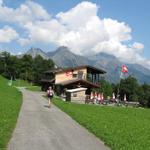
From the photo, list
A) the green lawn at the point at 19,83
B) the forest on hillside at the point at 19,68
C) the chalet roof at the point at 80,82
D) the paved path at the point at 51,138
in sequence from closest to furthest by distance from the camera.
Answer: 1. the paved path at the point at 51,138
2. the chalet roof at the point at 80,82
3. the green lawn at the point at 19,83
4. the forest on hillside at the point at 19,68

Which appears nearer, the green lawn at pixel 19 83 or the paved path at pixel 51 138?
the paved path at pixel 51 138

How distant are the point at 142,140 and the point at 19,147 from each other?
21.8ft

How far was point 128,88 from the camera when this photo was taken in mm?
158500

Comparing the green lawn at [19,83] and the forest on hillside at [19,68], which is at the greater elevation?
the forest on hillside at [19,68]

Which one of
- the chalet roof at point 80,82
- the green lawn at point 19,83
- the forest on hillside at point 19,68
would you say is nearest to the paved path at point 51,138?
the chalet roof at point 80,82

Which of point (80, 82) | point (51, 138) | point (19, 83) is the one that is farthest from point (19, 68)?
point (51, 138)

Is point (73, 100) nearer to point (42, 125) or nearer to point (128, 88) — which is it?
point (42, 125)

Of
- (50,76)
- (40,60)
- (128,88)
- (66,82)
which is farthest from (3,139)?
(40,60)

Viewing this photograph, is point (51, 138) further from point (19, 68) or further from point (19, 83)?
point (19, 68)

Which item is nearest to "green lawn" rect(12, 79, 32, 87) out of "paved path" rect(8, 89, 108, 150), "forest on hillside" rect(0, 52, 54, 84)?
"forest on hillside" rect(0, 52, 54, 84)

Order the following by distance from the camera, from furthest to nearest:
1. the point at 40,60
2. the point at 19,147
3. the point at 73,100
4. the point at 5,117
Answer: the point at 40,60 < the point at 73,100 < the point at 5,117 < the point at 19,147

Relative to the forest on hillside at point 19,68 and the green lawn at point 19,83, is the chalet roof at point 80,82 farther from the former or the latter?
the forest on hillside at point 19,68

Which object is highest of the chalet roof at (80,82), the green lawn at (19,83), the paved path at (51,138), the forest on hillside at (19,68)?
the forest on hillside at (19,68)

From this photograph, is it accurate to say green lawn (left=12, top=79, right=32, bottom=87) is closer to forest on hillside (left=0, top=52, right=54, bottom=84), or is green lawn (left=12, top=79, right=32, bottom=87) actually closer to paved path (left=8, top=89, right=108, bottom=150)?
forest on hillside (left=0, top=52, right=54, bottom=84)
